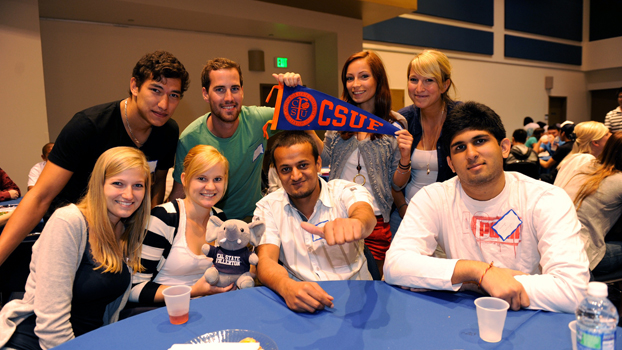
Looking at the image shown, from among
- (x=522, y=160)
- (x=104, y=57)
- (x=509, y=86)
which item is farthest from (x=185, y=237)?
(x=509, y=86)

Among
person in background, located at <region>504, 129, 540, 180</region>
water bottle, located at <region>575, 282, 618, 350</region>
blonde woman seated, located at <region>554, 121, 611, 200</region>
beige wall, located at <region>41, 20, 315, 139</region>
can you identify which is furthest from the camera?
beige wall, located at <region>41, 20, 315, 139</region>

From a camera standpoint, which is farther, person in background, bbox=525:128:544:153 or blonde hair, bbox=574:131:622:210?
person in background, bbox=525:128:544:153

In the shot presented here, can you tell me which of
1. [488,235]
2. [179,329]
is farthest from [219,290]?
[488,235]

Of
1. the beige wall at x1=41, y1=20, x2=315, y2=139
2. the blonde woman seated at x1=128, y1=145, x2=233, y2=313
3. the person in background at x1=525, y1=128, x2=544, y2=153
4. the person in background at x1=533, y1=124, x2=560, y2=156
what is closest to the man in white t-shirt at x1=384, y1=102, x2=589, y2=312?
the blonde woman seated at x1=128, y1=145, x2=233, y2=313

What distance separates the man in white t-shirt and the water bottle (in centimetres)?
30

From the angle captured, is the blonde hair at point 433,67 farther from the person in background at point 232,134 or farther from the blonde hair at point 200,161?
the blonde hair at point 200,161

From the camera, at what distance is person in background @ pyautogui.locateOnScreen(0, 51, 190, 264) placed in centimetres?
209

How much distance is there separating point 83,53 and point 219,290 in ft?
18.8

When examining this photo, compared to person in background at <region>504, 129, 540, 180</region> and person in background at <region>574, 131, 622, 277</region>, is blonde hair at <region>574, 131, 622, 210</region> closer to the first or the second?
person in background at <region>574, 131, 622, 277</region>

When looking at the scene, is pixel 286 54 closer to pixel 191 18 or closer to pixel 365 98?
pixel 191 18

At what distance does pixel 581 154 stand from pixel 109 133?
145 inches

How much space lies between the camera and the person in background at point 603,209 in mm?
2654

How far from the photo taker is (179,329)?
1.28 m

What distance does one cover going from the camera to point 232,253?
72.8 inches
